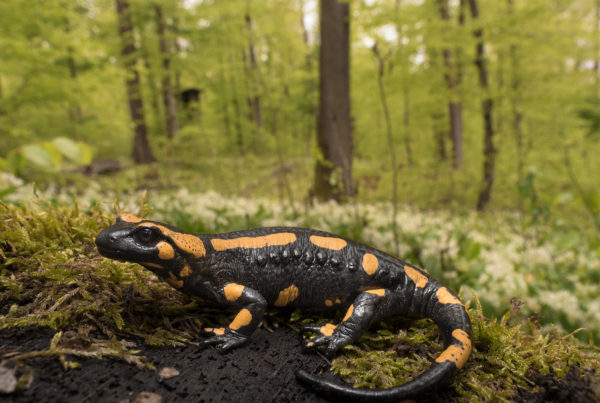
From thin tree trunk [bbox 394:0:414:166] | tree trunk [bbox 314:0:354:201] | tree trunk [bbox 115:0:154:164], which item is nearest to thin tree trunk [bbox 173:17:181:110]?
tree trunk [bbox 115:0:154:164]

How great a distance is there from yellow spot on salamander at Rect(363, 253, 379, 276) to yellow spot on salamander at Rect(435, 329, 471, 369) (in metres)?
0.45

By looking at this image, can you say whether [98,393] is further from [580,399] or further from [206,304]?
[580,399]

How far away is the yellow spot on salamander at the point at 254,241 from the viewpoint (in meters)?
1.74

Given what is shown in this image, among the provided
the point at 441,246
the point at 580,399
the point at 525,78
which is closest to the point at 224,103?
the point at 525,78

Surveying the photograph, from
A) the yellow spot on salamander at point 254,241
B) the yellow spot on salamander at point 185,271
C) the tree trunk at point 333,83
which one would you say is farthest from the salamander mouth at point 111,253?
the tree trunk at point 333,83

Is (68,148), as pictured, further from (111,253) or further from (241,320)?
(241,320)

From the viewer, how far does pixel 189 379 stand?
126cm

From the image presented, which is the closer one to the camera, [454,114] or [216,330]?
[216,330]

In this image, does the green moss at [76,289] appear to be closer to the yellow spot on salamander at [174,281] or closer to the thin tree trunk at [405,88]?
the yellow spot on salamander at [174,281]

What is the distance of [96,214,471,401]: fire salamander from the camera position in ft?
4.90

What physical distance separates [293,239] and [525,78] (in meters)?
9.85

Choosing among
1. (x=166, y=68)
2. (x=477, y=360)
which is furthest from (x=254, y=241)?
(x=166, y=68)

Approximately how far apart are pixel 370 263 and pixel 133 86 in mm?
12153

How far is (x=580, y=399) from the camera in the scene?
3.76 ft
